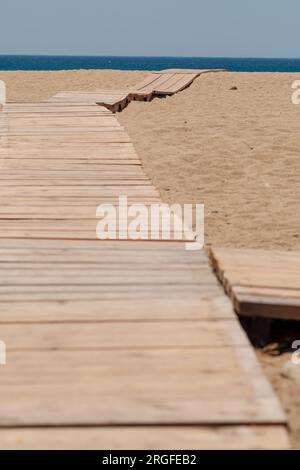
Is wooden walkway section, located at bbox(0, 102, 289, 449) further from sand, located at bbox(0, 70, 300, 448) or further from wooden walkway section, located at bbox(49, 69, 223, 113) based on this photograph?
wooden walkway section, located at bbox(49, 69, 223, 113)

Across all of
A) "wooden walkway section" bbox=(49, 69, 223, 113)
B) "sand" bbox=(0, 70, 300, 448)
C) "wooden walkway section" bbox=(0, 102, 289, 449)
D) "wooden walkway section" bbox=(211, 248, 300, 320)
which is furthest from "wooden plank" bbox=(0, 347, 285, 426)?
"wooden walkway section" bbox=(49, 69, 223, 113)

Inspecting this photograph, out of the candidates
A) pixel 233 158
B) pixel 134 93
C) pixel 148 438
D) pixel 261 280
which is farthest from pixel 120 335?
pixel 134 93

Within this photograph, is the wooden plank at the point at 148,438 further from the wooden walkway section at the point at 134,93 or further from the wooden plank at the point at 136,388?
the wooden walkway section at the point at 134,93

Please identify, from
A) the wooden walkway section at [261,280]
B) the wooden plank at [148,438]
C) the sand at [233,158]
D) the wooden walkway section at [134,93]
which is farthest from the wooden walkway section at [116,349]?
the wooden walkway section at [134,93]

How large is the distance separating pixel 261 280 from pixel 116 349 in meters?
1.15

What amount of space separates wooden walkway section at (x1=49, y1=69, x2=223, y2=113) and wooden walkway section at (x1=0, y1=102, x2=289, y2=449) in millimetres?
7317

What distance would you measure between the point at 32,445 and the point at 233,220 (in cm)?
361

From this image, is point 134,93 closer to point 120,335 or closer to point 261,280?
point 261,280

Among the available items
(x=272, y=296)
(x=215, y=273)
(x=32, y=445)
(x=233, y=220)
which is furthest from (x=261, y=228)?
(x=32, y=445)

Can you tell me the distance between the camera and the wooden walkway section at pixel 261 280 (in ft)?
10.3

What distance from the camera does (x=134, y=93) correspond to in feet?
42.3

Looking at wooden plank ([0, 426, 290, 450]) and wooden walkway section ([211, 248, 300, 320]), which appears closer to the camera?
wooden plank ([0, 426, 290, 450])

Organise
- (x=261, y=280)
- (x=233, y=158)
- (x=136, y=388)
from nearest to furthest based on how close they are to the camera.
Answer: (x=136, y=388) < (x=261, y=280) < (x=233, y=158)

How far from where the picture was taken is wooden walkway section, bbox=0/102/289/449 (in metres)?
2.07
